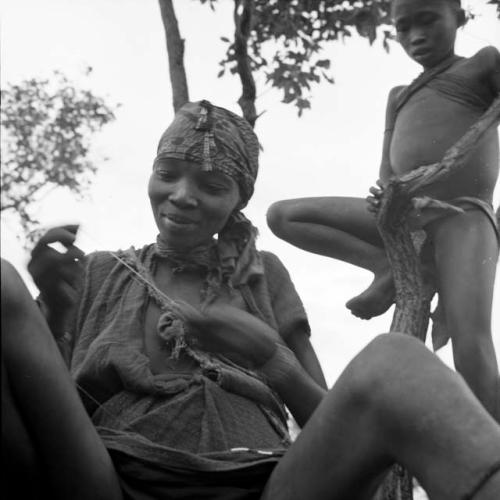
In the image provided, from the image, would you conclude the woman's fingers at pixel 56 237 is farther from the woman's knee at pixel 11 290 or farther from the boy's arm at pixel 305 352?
the boy's arm at pixel 305 352

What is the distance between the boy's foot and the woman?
1873 mm

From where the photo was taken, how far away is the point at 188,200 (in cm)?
367

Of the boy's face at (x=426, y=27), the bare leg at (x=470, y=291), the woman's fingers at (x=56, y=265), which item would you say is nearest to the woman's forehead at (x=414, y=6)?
the boy's face at (x=426, y=27)

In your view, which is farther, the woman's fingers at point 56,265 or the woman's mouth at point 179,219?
the woman's mouth at point 179,219

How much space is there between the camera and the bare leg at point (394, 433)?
104 inches

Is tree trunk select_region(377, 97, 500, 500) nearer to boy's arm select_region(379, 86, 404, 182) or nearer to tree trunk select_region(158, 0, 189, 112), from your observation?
boy's arm select_region(379, 86, 404, 182)

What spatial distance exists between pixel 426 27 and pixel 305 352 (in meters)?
2.64

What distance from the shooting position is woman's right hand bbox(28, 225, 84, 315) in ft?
10.8

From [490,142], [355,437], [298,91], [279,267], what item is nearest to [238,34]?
[298,91]

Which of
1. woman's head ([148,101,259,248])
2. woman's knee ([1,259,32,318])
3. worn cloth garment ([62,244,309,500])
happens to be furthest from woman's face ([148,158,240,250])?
woman's knee ([1,259,32,318])

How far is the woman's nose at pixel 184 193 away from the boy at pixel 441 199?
1.75 metres

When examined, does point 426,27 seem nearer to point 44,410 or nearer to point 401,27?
point 401,27

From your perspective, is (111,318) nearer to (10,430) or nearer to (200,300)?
(200,300)

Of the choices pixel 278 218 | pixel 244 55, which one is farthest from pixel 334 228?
pixel 244 55
